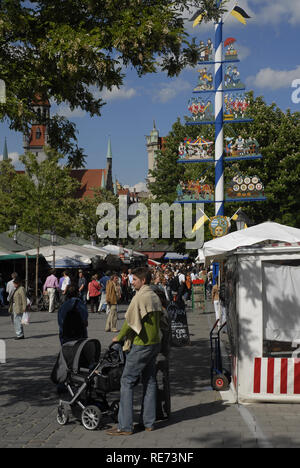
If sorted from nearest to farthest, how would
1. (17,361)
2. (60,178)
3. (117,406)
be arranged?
(117,406), (17,361), (60,178)

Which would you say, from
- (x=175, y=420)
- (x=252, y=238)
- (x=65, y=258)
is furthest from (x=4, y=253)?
(x=175, y=420)

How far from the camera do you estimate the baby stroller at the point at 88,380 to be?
23.4ft

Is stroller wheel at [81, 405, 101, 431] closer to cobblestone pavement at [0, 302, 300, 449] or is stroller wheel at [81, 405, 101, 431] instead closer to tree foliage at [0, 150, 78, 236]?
cobblestone pavement at [0, 302, 300, 449]

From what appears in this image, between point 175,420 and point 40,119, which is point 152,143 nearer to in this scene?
point 40,119

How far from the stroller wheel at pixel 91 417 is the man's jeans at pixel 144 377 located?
0.30 m

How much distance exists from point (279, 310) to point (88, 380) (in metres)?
3.12

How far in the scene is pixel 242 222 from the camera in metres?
19.8

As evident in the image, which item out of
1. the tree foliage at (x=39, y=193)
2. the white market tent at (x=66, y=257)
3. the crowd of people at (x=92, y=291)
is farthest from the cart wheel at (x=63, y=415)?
the tree foliage at (x=39, y=193)

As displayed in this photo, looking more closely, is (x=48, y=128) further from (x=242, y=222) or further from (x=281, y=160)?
(x=281, y=160)

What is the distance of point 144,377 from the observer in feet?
22.9

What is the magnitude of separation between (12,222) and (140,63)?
42696 mm

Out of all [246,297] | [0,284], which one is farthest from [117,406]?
[0,284]

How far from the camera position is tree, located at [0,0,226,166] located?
26.5 feet

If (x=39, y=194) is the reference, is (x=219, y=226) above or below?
below
